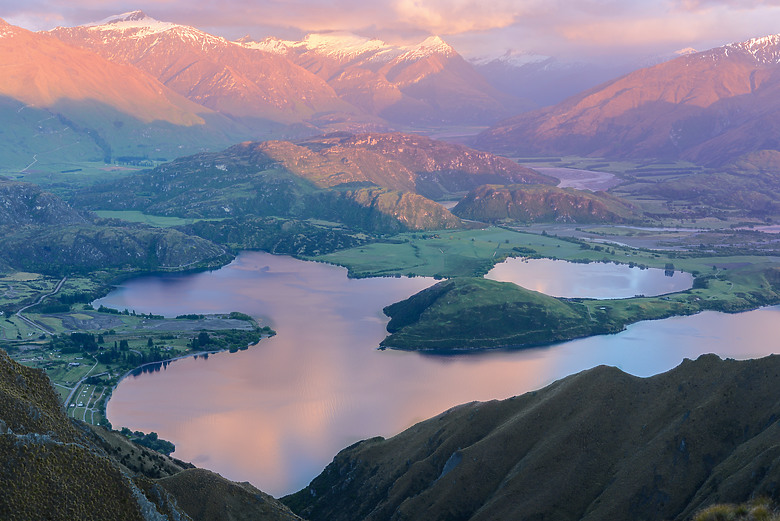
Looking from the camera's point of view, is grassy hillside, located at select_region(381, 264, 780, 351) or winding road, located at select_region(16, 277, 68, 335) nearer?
grassy hillside, located at select_region(381, 264, 780, 351)

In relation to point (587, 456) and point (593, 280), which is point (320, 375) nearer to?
point (587, 456)

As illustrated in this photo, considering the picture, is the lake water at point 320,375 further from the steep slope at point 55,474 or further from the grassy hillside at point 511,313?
the steep slope at point 55,474

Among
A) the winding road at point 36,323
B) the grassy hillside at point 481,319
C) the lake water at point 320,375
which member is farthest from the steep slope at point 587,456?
the winding road at point 36,323

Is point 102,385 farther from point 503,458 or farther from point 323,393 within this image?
point 503,458

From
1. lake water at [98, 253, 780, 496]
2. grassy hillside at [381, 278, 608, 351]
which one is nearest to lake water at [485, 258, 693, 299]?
grassy hillside at [381, 278, 608, 351]

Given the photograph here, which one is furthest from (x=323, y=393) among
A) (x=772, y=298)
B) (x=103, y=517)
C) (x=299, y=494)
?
(x=772, y=298)

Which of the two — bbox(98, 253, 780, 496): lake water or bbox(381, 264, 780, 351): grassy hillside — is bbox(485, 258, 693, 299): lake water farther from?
bbox(98, 253, 780, 496): lake water
